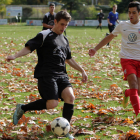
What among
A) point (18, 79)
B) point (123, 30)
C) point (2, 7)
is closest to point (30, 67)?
point (18, 79)

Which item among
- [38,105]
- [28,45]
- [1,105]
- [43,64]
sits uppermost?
[28,45]

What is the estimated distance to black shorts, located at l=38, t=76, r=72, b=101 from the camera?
3570mm

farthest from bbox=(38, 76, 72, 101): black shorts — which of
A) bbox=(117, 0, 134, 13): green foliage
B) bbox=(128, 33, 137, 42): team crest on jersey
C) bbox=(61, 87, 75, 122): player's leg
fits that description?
bbox=(117, 0, 134, 13): green foliage

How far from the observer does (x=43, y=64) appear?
3.70 metres

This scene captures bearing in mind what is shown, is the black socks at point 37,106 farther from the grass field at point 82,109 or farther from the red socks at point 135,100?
the red socks at point 135,100

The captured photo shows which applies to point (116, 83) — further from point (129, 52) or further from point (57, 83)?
point (57, 83)

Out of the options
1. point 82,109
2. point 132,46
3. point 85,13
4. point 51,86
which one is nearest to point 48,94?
point 51,86

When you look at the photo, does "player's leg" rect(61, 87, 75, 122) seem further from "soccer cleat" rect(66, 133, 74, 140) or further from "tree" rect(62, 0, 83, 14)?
"tree" rect(62, 0, 83, 14)

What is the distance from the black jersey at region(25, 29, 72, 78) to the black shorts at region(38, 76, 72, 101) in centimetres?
7

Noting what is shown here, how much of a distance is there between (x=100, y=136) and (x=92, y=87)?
9.38 ft

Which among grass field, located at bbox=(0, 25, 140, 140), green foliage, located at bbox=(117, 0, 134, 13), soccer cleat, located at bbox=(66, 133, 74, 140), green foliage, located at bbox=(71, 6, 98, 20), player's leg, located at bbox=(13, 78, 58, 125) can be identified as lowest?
grass field, located at bbox=(0, 25, 140, 140)

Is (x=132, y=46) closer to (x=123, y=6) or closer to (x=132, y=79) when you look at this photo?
(x=132, y=79)

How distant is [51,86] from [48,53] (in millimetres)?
484

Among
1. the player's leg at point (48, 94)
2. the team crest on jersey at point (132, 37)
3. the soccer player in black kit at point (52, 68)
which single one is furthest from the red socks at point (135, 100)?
the player's leg at point (48, 94)
